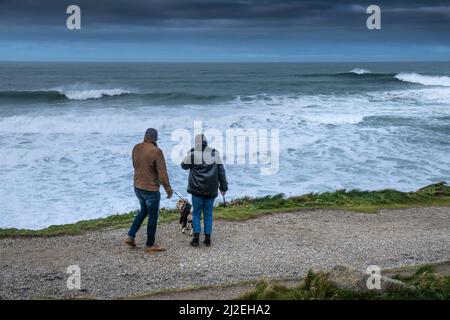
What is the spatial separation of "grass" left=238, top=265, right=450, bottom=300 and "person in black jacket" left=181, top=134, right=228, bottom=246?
7.64 ft

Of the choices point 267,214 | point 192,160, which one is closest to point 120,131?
point 267,214

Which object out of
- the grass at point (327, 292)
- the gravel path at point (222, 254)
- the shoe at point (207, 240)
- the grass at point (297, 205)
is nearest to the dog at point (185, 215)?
the gravel path at point (222, 254)

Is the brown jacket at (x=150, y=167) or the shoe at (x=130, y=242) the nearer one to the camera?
the brown jacket at (x=150, y=167)

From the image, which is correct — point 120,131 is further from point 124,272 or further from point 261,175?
point 124,272

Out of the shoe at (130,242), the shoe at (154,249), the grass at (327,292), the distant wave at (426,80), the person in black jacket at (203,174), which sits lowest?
the shoe at (154,249)

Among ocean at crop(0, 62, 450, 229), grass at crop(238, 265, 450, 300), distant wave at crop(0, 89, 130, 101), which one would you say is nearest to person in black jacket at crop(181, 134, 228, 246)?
grass at crop(238, 265, 450, 300)

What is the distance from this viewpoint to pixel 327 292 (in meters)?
6.07

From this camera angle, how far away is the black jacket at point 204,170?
8312mm

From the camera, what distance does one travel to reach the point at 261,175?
16094 millimetres

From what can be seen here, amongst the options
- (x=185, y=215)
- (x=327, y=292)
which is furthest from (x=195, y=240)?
(x=327, y=292)

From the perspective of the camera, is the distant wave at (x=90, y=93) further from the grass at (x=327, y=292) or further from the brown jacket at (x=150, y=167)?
the grass at (x=327, y=292)

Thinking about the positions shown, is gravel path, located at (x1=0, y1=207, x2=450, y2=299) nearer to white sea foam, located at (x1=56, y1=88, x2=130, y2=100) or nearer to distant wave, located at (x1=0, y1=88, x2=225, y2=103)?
distant wave, located at (x1=0, y1=88, x2=225, y2=103)

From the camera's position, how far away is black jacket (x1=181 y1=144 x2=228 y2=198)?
8.31m

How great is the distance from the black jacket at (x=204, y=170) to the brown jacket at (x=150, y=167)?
50cm
